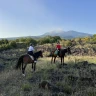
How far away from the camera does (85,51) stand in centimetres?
4778

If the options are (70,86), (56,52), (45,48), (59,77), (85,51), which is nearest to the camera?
(70,86)

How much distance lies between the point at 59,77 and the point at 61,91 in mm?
3510

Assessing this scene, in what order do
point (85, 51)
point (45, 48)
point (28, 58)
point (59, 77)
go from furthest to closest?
point (45, 48), point (85, 51), point (28, 58), point (59, 77)

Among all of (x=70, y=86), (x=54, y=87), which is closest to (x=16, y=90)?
(x=54, y=87)

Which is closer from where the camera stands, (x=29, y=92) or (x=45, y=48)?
(x=29, y=92)

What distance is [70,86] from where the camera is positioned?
13.8 meters

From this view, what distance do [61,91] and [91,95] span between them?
229cm

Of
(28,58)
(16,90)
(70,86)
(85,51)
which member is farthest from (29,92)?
(85,51)

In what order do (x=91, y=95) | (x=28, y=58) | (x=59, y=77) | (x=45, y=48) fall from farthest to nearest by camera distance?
(x=45, y=48)
(x=28, y=58)
(x=59, y=77)
(x=91, y=95)

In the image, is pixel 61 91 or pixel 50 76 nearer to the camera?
pixel 61 91

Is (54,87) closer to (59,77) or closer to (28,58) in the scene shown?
(59,77)

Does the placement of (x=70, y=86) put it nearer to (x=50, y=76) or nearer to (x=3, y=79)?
(x=50, y=76)

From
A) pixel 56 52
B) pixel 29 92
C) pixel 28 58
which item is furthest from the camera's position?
pixel 56 52

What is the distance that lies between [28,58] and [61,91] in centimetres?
770
